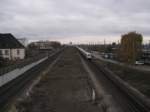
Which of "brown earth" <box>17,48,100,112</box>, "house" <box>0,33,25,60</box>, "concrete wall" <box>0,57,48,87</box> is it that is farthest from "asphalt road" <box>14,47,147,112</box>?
"house" <box>0,33,25,60</box>

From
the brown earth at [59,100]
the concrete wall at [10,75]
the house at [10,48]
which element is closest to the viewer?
the brown earth at [59,100]

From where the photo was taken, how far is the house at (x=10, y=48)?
191 ft

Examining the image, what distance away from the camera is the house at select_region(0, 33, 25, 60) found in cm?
5831

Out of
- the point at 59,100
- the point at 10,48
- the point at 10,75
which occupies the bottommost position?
the point at 59,100

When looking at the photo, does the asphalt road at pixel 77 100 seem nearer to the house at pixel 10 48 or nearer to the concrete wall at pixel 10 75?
the concrete wall at pixel 10 75

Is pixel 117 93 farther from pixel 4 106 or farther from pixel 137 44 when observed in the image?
pixel 137 44

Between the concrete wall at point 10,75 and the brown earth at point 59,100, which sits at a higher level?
the concrete wall at point 10,75

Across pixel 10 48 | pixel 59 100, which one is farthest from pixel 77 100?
pixel 10 48

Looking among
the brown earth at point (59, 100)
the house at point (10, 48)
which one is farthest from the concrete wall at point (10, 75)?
the house at point (10, 48)

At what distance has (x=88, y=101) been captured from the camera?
2155cm

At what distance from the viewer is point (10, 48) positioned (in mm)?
59156

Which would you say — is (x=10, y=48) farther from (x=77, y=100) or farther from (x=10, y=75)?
(x=77, y=100)

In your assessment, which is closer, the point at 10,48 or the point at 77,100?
the point at 77,100

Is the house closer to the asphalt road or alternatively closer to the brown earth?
the brown earth
